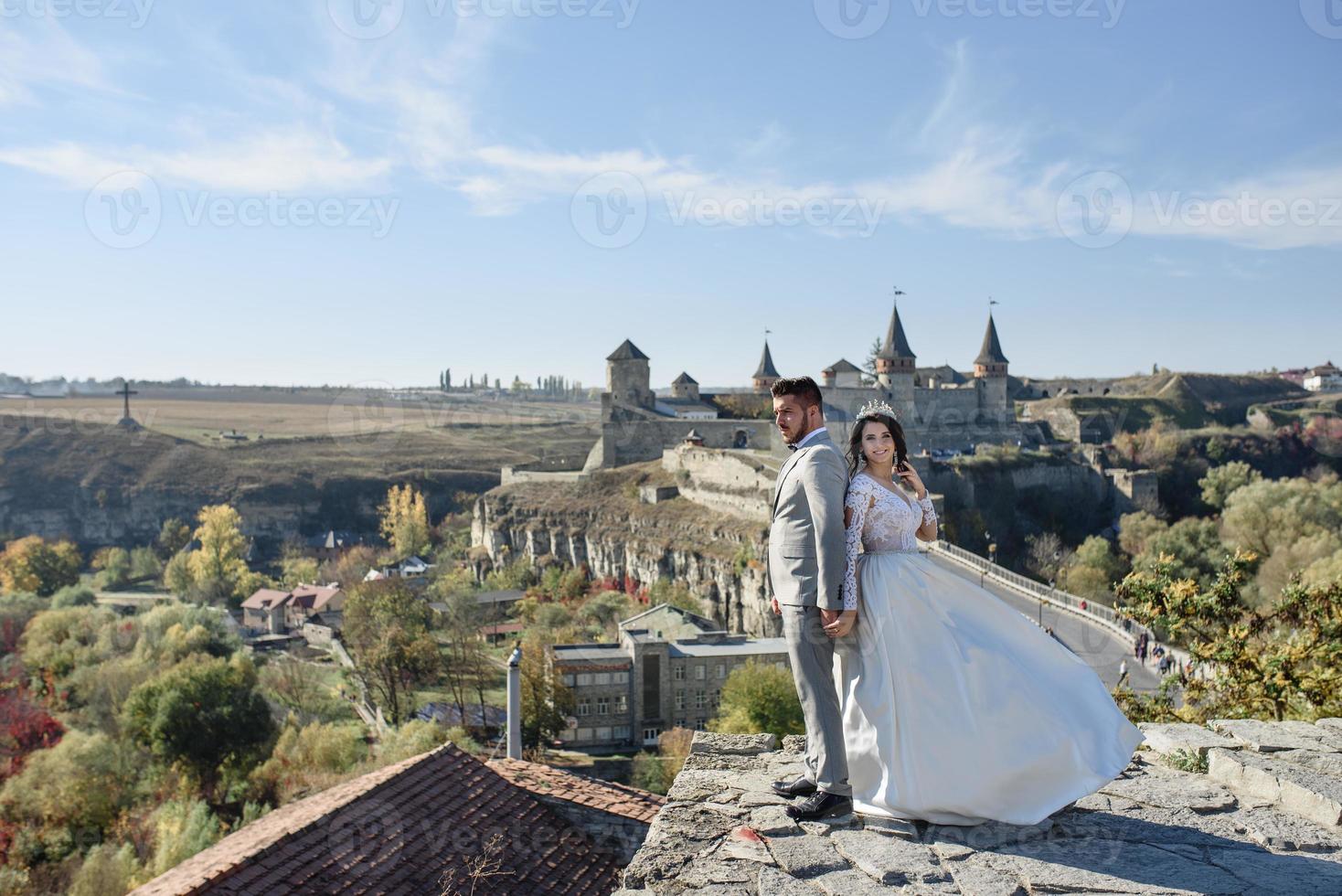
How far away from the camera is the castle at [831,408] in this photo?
52.2m

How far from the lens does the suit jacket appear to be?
148 inches

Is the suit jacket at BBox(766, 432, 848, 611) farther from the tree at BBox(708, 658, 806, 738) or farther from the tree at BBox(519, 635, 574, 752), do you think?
the tree at BBox(519, 635, 574, 752)

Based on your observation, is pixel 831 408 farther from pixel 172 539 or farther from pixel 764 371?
pixel 172 539

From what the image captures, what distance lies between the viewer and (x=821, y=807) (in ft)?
12.4

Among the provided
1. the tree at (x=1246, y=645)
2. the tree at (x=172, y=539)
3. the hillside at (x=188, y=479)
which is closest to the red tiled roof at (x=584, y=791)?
the tree at (x=1246, y=645)

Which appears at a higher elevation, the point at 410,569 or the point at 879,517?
the point at 879,517

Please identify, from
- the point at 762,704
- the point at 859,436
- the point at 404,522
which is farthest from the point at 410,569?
the point at 859,436

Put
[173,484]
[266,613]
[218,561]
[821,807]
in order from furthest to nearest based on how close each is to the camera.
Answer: [173,484]
[218,561]
[266,613]
[821,807]

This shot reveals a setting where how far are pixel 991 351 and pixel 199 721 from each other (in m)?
48.2

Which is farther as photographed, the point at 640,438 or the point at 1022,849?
the point at 640,438

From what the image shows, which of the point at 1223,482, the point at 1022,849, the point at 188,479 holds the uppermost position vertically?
the point at 1022,849

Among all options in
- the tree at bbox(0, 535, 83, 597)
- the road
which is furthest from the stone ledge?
the tree at bbox(0, 535, 83, 597)

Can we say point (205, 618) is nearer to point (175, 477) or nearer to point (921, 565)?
point (921, 565)

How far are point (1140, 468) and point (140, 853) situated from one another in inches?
1916
